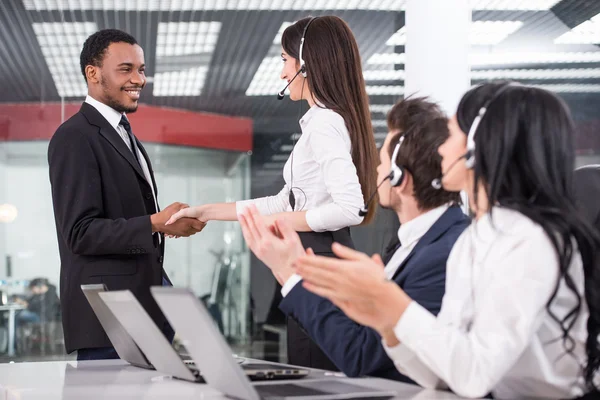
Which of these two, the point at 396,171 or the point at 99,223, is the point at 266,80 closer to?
the point at 99,223

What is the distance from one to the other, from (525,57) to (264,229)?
18.4 ft

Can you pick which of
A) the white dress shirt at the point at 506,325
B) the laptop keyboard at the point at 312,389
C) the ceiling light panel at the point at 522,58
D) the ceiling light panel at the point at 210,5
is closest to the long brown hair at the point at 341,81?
the laptop keyboard at the point at 312,389

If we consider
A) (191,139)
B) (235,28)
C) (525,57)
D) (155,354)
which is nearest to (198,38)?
(235,28)

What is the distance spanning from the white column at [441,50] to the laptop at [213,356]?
9.84 ft

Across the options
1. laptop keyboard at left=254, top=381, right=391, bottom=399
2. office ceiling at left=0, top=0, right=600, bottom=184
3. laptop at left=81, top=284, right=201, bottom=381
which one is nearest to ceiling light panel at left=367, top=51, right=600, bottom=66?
office ceiling at left=0, top=0, right=600, bottom=184

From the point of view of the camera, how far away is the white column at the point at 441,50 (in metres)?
4.46

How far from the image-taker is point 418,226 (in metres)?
2.02

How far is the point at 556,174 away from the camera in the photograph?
148 centimetres

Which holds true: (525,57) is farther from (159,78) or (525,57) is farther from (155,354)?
(155,354)

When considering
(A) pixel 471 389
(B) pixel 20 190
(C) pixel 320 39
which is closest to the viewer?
(A) pixel 471 389

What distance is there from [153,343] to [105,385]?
0.42 ft

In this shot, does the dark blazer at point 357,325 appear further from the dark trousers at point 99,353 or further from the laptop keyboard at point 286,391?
the dark trousers at point 99,353

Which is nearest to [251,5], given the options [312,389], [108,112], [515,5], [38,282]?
[515,5]

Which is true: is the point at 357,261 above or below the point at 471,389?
above
